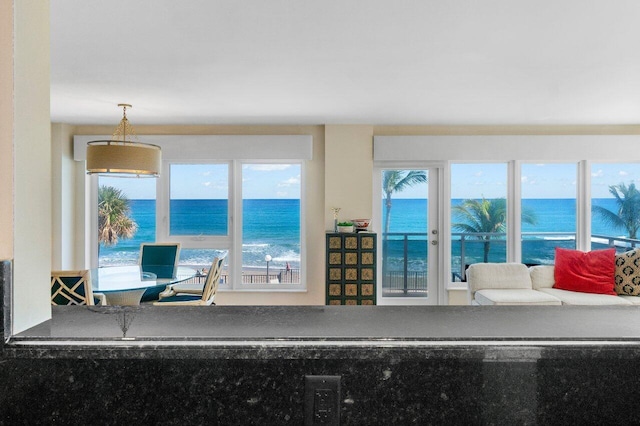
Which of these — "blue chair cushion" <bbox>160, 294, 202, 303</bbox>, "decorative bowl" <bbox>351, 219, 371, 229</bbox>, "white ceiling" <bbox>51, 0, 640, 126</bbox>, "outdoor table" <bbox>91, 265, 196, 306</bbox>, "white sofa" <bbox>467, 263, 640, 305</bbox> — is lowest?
"blue chair cushion" <bbox>160, 294, 202, 303</bbox>

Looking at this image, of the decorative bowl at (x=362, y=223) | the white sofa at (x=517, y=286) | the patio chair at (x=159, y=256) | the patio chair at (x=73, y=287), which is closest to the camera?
the patio chair at (x=73, y=287)

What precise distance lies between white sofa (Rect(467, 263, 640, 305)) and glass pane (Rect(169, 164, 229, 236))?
118 inches

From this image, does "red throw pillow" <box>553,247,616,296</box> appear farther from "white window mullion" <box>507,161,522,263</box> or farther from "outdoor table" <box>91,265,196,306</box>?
"outdoor table" <box>91,265,196,306</box>

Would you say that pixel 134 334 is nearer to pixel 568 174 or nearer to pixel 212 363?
pixel 212 363

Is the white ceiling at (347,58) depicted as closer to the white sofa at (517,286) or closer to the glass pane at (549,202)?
the glass pane at (549,202)

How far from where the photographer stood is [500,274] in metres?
4.70

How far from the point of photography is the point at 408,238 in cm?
568

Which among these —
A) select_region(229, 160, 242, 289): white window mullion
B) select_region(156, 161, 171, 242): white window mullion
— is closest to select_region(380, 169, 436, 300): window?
select_region(229, 160, 242, 289): white window mullion

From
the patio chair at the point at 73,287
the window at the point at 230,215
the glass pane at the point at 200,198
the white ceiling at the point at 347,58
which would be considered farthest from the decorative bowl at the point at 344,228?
the patio chair at the point at 73,287

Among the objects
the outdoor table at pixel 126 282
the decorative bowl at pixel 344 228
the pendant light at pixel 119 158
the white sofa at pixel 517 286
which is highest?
the pendant light at pixel 119 158

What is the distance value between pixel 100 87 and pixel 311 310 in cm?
330

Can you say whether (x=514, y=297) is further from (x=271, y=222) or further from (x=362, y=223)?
(x=271, y=222)

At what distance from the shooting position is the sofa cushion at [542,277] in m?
4.76

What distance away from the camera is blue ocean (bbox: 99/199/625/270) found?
5648 mm
